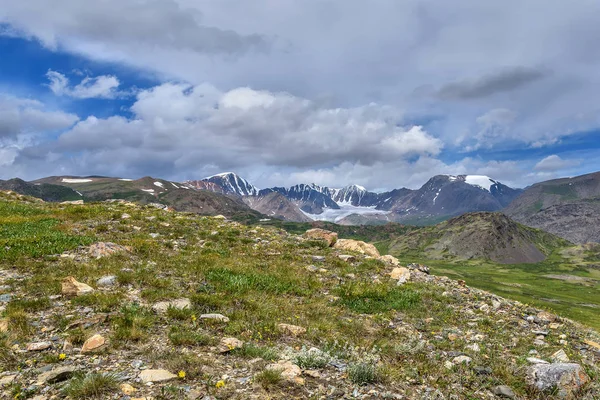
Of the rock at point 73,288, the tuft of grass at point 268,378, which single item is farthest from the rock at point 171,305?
the tuft of grass at point 268,378

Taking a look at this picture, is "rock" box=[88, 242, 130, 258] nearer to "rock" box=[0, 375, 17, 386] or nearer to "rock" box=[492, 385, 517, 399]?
"rock" box=[0, 375, 17, 386]

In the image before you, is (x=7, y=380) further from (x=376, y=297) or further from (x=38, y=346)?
(x=376, y=297)

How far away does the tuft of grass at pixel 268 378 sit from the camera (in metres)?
7.44

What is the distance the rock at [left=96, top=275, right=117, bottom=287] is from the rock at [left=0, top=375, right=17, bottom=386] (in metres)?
5.97

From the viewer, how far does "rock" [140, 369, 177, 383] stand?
23.8 ft

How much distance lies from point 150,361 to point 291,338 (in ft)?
12.9

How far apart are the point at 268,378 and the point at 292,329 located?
10.5 ft

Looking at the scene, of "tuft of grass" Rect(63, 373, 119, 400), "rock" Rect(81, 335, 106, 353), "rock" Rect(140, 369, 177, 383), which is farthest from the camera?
"rock" Rect(81, 335, 106, 353)

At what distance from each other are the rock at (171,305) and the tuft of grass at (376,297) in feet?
19.9

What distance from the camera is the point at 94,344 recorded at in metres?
8.43

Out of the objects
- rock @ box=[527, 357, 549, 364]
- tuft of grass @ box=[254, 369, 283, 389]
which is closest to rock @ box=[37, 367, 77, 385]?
tuft of grass @ box=[254, 369, 283, 389]

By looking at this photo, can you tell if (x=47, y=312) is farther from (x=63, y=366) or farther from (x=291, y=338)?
(x=291, y=338)

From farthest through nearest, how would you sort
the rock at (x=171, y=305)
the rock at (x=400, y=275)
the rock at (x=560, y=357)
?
the rock at (x=400, y=275), the rock at (x=171, y=305), the rock at (x=560, y=357)

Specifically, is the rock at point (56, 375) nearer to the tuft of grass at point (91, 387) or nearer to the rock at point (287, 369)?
the tuft of grass at point (91, 387)
